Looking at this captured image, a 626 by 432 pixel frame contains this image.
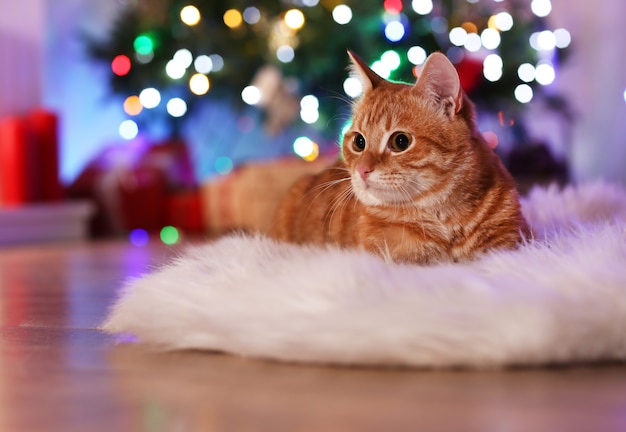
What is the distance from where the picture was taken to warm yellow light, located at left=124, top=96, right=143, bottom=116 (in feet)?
13.9

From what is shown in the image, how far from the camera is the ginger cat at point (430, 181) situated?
4.14 feet

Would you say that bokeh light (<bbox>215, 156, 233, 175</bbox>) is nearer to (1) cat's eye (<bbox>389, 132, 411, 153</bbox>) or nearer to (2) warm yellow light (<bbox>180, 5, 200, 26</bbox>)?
(2) warm yellow light (<bbox>180, 5, 200, 26</bbox>)

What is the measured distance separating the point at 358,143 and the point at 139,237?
8.34 feet

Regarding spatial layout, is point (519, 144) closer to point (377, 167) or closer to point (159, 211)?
point (159, 211)

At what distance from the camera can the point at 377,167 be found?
4.12 feet

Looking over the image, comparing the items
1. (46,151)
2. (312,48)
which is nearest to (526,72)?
(312,48)

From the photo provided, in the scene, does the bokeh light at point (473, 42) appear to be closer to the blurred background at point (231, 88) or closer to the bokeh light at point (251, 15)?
the blurred background at point (231, 88)

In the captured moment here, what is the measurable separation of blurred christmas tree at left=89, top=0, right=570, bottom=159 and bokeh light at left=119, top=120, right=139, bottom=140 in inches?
9.7

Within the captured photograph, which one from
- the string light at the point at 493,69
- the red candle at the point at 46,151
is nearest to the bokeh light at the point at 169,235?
the red candle at the point at 46,151

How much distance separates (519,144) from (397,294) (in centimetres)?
326

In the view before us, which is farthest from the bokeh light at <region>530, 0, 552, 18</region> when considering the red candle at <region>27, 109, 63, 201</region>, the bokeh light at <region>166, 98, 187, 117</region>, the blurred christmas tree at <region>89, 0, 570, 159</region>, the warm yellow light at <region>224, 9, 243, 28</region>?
the red candle at <region>27, 109, 63, 201</region>

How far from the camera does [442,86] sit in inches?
51.5

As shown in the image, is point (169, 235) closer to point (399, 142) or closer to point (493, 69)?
point (493, 69)

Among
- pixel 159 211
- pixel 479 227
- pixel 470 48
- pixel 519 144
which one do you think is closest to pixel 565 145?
pixel 519 144
